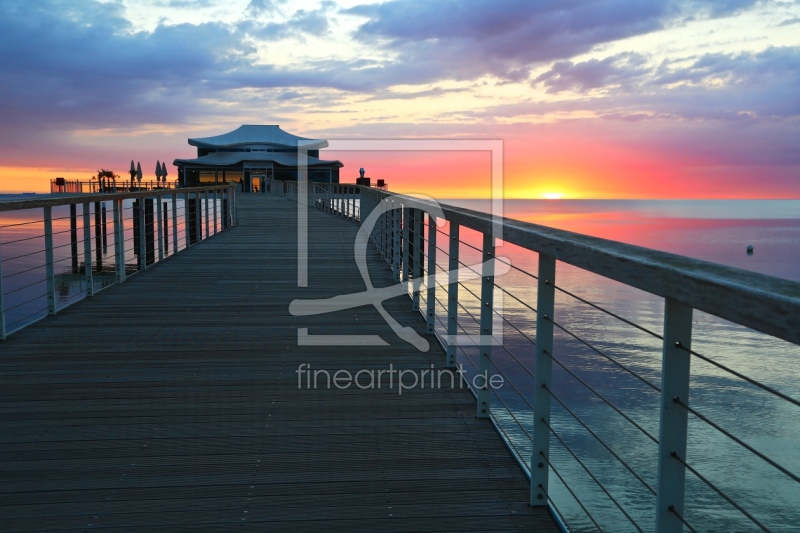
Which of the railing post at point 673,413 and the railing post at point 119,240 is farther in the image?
the railing post at point 119,240

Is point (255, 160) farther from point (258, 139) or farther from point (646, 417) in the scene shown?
point (646, 417)

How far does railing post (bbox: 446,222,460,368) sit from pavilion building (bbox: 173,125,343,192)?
4806cm

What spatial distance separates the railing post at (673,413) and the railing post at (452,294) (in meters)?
2.17

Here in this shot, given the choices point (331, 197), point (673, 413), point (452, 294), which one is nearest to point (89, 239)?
point (452, 294)

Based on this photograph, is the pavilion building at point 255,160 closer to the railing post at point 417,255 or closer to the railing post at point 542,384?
the railing post at point 417,255

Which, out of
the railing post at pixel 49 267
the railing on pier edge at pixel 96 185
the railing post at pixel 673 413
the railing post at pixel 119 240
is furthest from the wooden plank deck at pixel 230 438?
the railing on pier edge at pixel 96 185

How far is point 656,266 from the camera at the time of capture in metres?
1.42

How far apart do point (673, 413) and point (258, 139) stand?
61372mm

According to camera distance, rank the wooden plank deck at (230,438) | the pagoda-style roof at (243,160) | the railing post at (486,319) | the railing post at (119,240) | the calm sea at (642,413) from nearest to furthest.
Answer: the wooden plank deck at (230,438)
the railing post at (486,319)
the railing post at (119,240)
the calm sea at (642,413)
the pagoda-style roof at (243,160)

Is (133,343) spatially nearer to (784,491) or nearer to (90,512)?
(90,512)

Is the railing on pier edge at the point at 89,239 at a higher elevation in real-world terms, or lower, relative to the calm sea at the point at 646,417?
higher

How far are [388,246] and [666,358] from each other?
6.38 m

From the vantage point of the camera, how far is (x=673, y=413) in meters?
1.40

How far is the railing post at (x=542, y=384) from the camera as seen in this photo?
2238 mm
